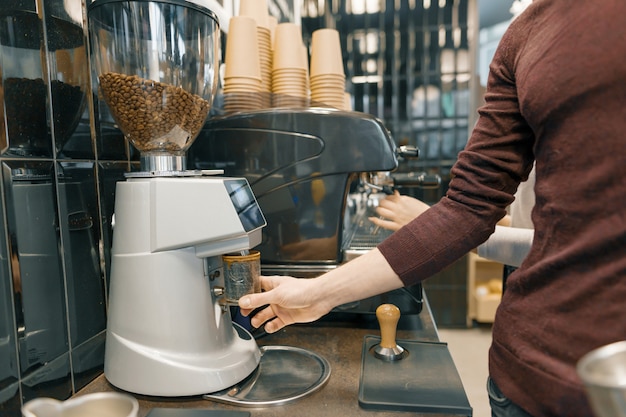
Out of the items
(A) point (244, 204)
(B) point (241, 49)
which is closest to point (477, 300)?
(B) point (241, 49)

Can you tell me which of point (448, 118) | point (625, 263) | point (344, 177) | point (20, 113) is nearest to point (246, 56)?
point (344, 177)

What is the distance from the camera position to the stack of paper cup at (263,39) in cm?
130

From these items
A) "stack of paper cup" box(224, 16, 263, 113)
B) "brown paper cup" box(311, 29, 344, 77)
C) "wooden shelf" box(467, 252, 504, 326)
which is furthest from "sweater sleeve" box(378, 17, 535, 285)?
"wooden shelf" box(467, 252, 504, 326)

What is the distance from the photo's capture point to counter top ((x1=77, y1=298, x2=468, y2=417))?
663 millimetres

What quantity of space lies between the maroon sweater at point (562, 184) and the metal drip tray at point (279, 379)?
0.28m

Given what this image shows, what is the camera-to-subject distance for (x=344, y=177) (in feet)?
3.14

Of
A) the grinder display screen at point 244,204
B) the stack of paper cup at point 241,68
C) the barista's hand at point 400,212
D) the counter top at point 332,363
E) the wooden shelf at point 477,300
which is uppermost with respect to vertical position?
the stack of paper cup at point 241,68

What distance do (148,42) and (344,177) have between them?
0.44 m

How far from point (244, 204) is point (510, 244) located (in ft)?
2.08

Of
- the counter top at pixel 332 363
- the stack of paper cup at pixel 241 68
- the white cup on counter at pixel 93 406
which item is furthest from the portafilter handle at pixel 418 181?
the white cup on counter at pixel 93 406

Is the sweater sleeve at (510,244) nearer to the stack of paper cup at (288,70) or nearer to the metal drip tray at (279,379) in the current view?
the metal drip tray at (279,379)

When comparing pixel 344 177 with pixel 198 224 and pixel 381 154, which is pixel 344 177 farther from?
pixel 198 224

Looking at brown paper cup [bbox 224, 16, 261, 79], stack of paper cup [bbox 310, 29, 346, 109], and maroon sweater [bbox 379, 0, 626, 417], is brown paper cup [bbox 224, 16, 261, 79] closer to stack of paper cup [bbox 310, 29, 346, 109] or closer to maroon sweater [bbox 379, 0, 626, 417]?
stack of paper cup [bbox 310, 29, 346, 109]

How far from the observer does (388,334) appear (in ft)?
2.74
